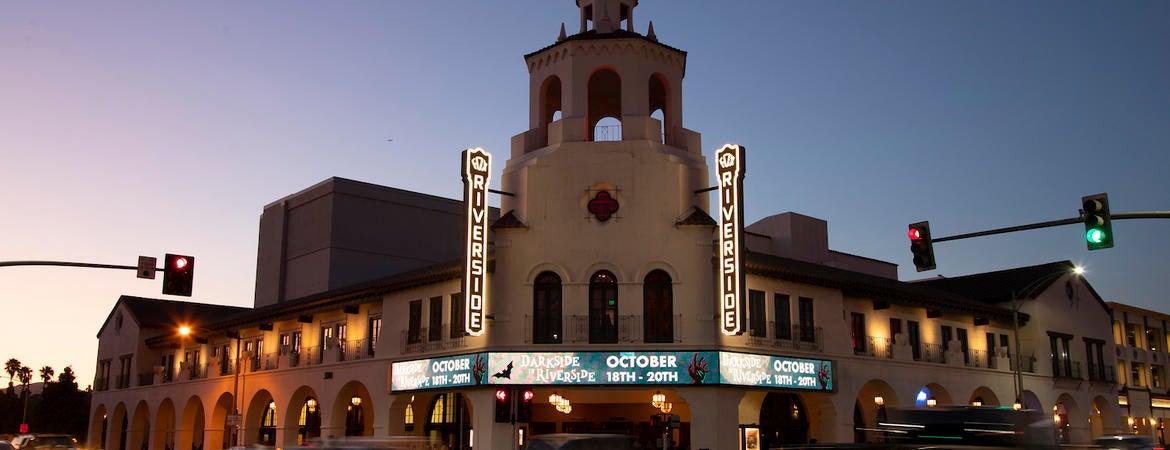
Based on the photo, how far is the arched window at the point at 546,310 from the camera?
37.2m

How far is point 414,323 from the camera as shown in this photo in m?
41.5

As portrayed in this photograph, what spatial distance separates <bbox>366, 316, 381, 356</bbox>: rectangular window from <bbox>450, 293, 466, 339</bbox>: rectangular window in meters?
5.18

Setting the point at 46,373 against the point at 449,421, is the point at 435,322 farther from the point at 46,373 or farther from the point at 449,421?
the point at 46,373

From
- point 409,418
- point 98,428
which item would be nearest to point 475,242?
point 409,418

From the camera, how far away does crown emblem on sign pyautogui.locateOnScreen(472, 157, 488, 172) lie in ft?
122

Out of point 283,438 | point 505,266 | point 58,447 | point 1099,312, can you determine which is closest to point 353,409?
point 283,438

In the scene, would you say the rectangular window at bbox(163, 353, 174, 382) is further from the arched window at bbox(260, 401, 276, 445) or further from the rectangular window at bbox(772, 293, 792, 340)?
the rectangular window at bbox(772, 293, 792, 340)

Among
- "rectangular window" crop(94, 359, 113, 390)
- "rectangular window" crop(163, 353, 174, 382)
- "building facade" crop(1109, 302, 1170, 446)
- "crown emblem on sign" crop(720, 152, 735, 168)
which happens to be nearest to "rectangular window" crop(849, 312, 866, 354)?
"crown emblem on sign" crop(720, 152, 735, 168)

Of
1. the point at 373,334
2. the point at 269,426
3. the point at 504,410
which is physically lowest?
the point at 269,426

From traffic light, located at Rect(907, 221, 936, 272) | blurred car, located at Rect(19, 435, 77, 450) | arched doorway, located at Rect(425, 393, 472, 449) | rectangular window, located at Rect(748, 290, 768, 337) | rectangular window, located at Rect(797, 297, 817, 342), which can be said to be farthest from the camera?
arched doorway, located at Rect(425, 393, 472, 449)

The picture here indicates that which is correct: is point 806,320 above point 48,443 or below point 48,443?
above

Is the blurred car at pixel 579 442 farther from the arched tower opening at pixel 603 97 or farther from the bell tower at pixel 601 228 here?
the arched tower opening at pixel 603 97

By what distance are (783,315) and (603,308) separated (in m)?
7.10

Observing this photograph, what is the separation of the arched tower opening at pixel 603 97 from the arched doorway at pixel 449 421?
11651mm
